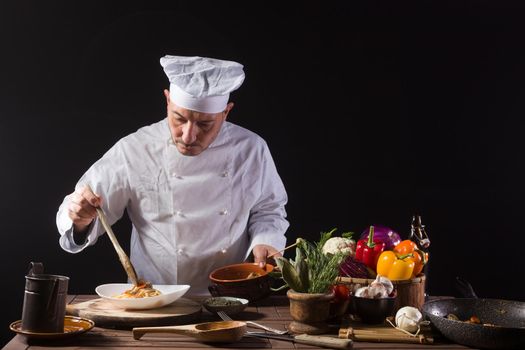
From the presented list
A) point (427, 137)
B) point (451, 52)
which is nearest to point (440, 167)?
point (427, 137)

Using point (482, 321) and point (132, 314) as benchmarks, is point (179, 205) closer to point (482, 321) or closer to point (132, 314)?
point (132, 314)

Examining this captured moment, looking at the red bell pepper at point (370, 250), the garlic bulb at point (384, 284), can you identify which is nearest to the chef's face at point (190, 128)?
the red bell pepper at point (370, 250)

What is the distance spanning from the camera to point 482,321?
255cm

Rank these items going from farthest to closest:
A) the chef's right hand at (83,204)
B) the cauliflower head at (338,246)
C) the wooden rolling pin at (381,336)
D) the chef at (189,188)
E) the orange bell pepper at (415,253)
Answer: the chef at (189,188) → the chef's right hand at (83,204) → the cauliflower head at (338,246) → the orange bell pepper at (415,253) → the wooden rolling pin at (381,336)

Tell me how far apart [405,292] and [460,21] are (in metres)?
2.64

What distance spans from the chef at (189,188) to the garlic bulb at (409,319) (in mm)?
1000

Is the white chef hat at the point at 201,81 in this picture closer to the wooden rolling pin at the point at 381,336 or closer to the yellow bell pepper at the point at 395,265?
the yellow bell pepper at the point at 395,265

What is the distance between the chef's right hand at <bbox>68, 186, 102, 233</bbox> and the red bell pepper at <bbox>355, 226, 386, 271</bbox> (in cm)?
101

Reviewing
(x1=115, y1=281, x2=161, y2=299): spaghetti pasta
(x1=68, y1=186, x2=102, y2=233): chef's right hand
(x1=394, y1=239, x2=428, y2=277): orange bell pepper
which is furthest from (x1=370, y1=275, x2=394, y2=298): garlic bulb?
(x1=68, y1=186, x2=102, y2=233): chef's right hand

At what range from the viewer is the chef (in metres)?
3.45

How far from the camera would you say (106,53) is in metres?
4.59

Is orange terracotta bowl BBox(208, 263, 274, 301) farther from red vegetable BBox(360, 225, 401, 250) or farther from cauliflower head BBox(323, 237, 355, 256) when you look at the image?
red vegetable BBox(360, 225, 401, 250)

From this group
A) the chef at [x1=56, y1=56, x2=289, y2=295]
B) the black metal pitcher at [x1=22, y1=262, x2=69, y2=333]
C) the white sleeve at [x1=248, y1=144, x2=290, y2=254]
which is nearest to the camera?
the black metal pitcher at [x1=22, y1=262, x2=69, y2=333]

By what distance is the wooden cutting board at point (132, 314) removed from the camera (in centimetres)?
246
